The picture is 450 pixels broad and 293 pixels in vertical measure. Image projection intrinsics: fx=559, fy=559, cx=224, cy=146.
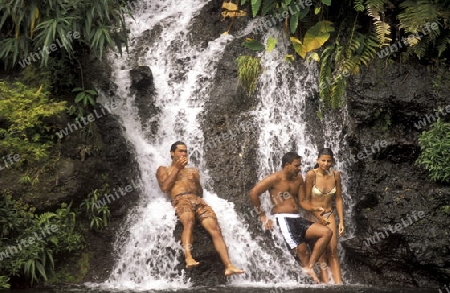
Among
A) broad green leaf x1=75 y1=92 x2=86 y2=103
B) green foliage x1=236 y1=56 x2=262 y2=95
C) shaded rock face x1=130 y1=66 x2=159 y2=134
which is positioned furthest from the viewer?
shaded rock face x1=130 y1=66 x2=159 y2=134

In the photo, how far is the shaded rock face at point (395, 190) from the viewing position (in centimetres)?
734

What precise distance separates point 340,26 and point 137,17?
16.3ft

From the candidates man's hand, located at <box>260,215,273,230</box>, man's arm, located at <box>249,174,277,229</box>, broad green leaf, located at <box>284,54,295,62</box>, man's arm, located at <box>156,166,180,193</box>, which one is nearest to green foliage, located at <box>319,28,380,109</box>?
broad green leaf, located at <box>284,54,295,62</box>

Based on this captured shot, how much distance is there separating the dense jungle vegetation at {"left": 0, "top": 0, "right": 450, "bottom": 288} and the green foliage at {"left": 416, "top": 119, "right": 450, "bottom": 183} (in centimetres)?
1

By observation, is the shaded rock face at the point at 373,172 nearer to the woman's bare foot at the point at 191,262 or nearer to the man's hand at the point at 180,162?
the woman's bare foot at the point at 191,262

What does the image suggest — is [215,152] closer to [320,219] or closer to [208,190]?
[208,190]

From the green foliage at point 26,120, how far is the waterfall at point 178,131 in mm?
1570

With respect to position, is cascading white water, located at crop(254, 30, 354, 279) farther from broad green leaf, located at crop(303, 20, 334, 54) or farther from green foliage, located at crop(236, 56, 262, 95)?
broad green leaf, located at crop(303, 20, 334, 54)

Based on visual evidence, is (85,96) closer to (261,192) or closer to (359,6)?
(261,192)

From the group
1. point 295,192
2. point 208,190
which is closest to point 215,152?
point 208,190

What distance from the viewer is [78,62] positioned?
362 inches

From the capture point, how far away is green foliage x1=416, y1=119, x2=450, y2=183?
7.69 m

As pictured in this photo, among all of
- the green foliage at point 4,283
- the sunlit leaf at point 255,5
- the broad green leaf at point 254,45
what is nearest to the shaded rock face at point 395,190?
the broad green leaf at point 254,45

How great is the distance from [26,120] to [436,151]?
19.0ft
